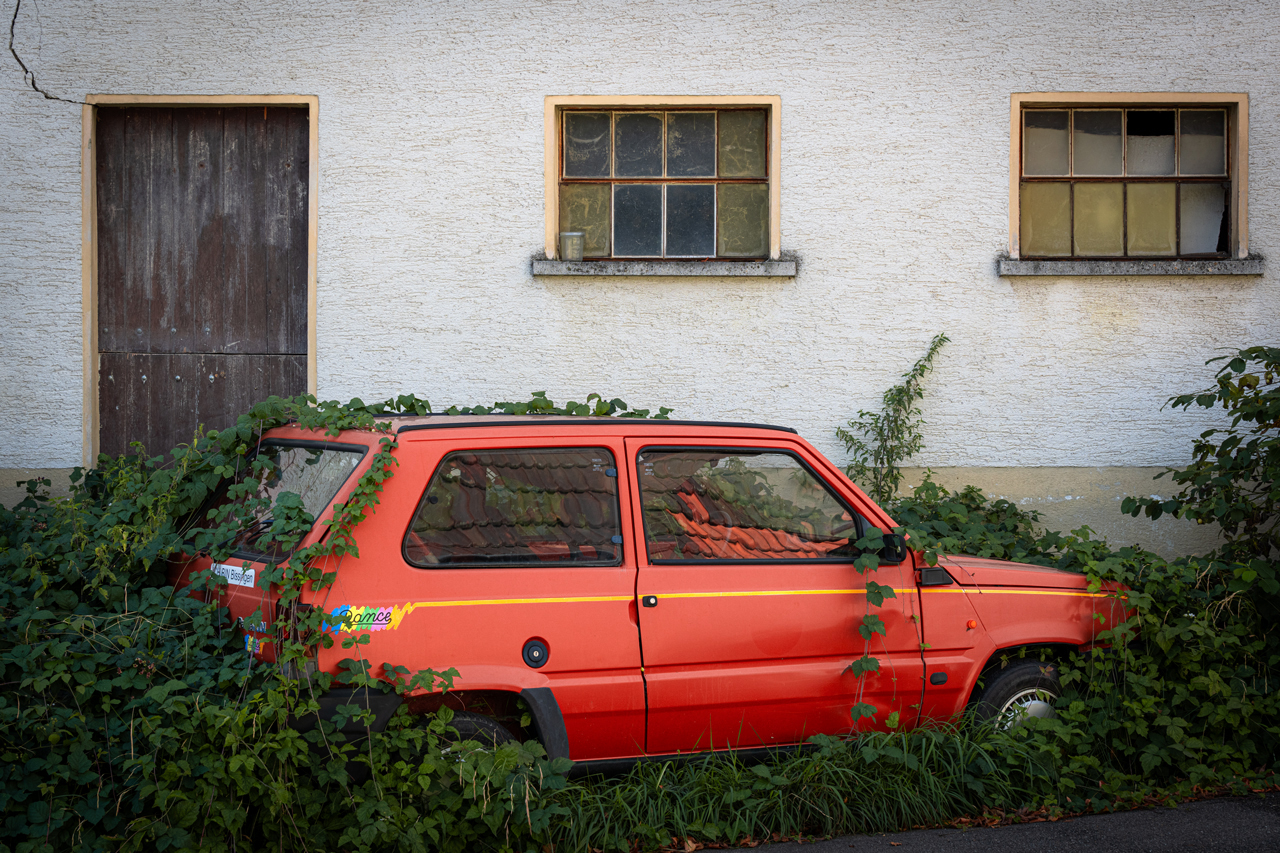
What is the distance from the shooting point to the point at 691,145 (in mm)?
6945

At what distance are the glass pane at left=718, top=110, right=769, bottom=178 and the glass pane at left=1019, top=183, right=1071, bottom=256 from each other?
79.1 inches

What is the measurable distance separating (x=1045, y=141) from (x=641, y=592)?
5.38 metres

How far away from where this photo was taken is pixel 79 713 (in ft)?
9.91

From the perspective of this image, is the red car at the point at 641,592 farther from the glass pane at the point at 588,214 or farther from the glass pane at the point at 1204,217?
the glass pane at the point at 1204,217

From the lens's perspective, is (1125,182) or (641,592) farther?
(1125,182)

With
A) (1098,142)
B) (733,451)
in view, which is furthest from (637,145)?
(733,451)

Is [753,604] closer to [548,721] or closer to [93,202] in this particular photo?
[548,721]

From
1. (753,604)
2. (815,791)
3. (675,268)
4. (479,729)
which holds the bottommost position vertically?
(815,791)

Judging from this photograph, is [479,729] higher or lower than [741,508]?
lower

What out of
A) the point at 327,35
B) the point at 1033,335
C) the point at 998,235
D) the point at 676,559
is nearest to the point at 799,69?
the point at 998,235

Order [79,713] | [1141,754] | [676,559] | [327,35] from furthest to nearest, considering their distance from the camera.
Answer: [327,35] < [1141,754] < [676,559] < [79,713]

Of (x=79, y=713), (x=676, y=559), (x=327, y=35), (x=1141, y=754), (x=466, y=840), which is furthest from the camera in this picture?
(x=327, y=35)

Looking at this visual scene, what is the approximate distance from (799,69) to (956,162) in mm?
1335

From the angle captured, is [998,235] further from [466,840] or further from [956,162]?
[466,840]
